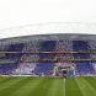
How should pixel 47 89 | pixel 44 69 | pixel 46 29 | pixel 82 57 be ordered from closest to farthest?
pixel 47 89, pixel 44 69, pixel 82 57, pixel 46 29

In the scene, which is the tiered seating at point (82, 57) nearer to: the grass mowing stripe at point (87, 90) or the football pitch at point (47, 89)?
the football pitch at point (47, 89)

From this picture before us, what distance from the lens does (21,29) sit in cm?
7494

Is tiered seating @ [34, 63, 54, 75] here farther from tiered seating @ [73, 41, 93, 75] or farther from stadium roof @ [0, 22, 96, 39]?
stadium roof @ [0, 22, 96, 39]

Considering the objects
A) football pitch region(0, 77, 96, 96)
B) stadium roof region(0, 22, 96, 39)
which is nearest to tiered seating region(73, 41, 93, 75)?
stadium roof region(0, 22, 96, 39)

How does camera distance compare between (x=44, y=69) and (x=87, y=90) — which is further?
(x=44, y=69)

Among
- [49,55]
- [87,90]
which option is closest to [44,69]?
[49,55]

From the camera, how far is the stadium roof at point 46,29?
73.5 m

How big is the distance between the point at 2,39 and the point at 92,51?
22559 mm

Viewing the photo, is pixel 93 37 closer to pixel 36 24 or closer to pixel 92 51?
pixel 92 51

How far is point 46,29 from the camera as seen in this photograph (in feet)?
251

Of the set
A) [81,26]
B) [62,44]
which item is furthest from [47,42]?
[81,26]

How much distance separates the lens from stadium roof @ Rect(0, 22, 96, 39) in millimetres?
73500

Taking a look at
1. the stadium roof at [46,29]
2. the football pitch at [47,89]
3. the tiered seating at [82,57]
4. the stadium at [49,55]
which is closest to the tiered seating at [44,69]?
the stadium at [49,55]

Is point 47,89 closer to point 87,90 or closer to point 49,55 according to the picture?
point 87,90
